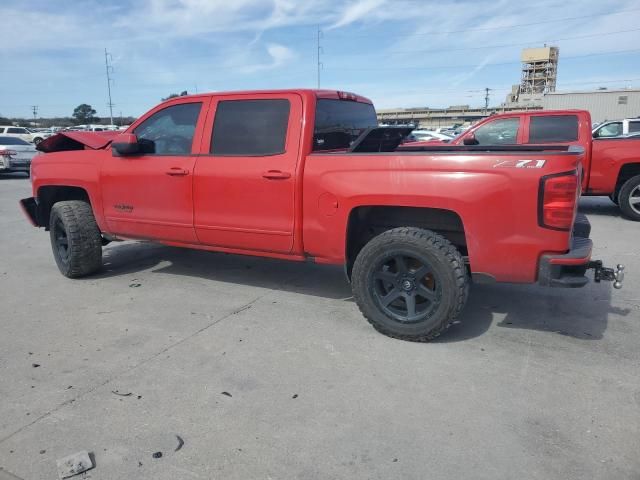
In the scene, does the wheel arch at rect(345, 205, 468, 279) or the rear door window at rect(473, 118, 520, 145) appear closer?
the wheel arch at rect(345, 205, 468, 279)

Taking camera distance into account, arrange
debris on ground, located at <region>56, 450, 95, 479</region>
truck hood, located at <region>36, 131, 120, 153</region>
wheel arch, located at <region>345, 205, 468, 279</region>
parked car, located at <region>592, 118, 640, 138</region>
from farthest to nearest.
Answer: parked car, located at <region>592, 118, 640, 138</region> → truck hood, located at <region>36, 131, 120, 153</region> → wheel arch, located at <region>345, 205, 468, 279</region> → debris on ground, located at <region>56, 450, 95, 479</region>

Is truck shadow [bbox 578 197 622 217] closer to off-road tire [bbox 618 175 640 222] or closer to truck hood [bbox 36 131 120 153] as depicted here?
off-road tire [bbox 618 175 640 222]

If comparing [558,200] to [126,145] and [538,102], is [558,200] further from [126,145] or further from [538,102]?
[538,102]

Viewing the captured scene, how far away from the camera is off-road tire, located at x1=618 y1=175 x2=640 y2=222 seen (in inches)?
335

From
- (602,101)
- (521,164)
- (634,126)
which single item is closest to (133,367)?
(521,164)

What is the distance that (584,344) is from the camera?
12.4 ft

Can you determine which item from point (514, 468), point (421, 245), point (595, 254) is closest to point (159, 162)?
point (421, 245)

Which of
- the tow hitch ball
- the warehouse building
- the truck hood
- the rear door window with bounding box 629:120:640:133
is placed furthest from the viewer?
the warehouse building

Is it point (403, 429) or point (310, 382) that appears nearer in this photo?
point (403, 429)

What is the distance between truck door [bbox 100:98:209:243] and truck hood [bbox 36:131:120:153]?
0.26 meters

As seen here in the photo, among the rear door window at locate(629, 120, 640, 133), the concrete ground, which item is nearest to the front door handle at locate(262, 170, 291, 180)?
the concrete ground

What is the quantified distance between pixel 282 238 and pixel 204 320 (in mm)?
953

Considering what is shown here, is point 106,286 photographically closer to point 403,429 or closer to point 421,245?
point 421,245

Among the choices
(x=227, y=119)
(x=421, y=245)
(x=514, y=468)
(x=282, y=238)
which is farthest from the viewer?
(x=227, y=119)
